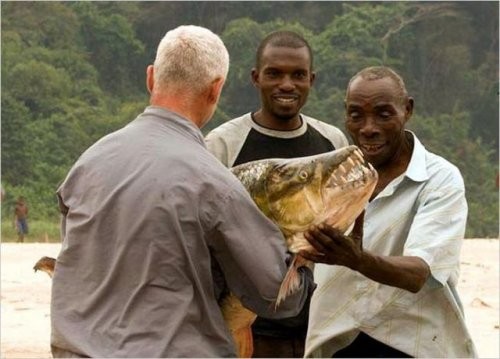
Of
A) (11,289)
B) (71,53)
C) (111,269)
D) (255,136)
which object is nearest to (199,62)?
(111,269)

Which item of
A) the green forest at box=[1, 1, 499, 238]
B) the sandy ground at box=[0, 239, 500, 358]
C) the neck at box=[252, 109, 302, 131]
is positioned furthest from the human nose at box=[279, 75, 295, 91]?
the green forest at box=[1, 1, 499, 238]

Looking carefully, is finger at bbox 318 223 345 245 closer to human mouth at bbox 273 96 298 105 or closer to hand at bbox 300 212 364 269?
hand at bbox 300 212 364 269

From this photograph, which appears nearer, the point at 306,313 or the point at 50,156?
the point at 306,313

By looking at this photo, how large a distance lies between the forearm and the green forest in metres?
18.1

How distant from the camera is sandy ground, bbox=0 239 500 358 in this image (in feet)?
31.1

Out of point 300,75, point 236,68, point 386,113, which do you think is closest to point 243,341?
point 386,113

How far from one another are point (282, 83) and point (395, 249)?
2.84 feet

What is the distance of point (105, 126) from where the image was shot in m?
23.9

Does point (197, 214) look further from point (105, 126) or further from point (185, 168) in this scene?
point (105, 126)

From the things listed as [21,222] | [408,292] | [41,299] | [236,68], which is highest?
[408,292]

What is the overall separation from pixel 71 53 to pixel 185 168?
976 inches

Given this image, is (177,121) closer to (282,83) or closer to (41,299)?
(282,83)

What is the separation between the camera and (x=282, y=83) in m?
3.78

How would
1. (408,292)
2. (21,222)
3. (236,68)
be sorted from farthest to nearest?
(236,68) → (21,222) → (408,292)
